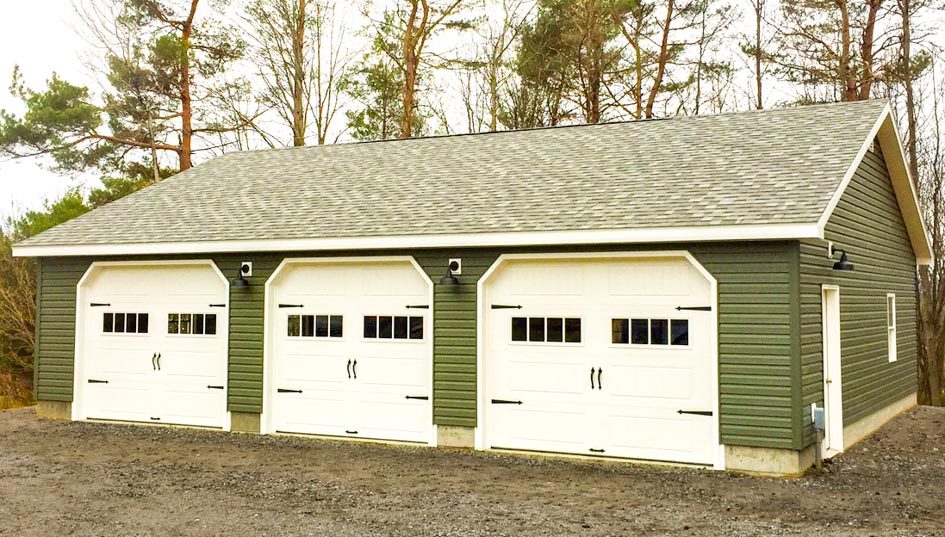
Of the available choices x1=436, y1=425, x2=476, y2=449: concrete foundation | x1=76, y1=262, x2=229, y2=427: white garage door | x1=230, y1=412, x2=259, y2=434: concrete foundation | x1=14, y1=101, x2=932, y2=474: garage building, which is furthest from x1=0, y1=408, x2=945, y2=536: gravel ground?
x1=76, y1=262, x2=229, y2=427: white garage door

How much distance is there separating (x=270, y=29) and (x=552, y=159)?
12.9 m

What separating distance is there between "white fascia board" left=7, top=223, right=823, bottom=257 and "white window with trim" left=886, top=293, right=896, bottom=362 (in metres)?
5.06

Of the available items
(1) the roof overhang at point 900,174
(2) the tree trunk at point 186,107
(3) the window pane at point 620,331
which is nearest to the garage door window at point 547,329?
(3) the window pane at point 620,331

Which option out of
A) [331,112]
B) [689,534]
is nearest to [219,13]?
[331,112]

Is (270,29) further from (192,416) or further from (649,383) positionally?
(649,383)

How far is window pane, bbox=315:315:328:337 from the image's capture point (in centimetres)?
986

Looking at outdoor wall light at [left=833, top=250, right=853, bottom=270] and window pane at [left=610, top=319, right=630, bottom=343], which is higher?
outdoor wall light at [left=833, top=250, right=853, bottom=270]

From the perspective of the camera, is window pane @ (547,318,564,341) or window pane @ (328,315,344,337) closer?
window pane @ (547,318,564,341)

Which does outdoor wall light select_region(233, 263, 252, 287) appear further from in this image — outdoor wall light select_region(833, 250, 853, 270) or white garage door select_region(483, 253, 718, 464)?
outdoor wall light select_region(833, 250, 853, 270)

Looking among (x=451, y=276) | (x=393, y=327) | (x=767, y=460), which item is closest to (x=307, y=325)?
(x=393, y=327)

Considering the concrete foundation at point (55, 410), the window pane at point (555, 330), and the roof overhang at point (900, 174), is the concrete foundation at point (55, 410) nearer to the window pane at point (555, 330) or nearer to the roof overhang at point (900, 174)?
the window pane at point (555, 330)

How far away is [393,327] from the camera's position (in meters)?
9.49

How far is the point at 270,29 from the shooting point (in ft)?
69.6

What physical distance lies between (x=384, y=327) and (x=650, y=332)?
3047 millimetres
